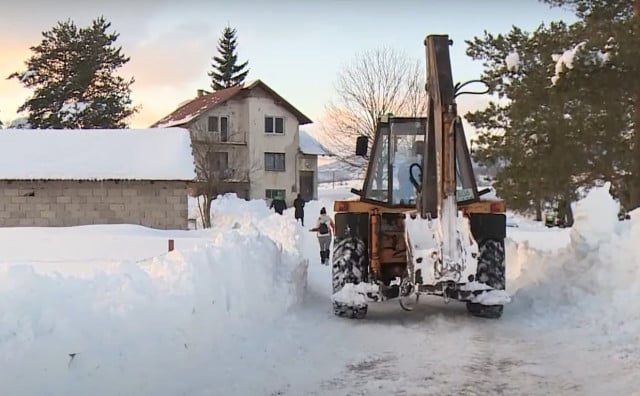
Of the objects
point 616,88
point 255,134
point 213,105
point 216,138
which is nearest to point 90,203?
point 216,138

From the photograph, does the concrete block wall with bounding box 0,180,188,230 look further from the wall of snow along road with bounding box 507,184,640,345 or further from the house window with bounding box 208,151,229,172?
the wall of snow along road with bounding box 507,184,640,345

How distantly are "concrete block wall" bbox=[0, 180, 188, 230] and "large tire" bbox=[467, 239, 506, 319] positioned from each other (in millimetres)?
22494

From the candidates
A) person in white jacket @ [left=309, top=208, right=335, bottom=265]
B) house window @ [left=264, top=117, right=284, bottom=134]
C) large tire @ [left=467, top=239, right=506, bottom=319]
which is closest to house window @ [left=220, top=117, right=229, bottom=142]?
house window @ [left=264, top=117, right=284, bottom=134]

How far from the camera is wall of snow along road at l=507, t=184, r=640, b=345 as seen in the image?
9.02m

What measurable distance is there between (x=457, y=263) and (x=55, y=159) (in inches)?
1061

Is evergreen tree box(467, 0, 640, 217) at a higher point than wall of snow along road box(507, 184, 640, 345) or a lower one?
higher

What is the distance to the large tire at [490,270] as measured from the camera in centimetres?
966

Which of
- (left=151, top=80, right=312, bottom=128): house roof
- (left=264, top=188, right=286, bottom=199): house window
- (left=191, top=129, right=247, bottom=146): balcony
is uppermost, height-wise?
(left=151, top=80, right=312, bottom=128): house roof

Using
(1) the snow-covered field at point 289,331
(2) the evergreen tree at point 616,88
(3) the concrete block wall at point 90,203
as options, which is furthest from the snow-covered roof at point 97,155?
(1) the snow-covered field at point 289,331

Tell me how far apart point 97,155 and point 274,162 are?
72.5ft

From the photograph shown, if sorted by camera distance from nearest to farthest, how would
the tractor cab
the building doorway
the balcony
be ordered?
the tractor cab
the balcony
the building doorway

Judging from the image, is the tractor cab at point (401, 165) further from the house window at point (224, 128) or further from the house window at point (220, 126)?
the house window at point (224, 128)

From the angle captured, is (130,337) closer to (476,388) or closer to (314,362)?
(314,362)

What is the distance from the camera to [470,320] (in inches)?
382
